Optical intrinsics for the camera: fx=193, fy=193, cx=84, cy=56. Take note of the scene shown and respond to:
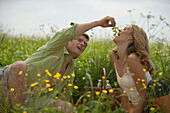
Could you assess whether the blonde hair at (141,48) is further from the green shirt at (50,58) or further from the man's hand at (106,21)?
the green shirt at (50,58)

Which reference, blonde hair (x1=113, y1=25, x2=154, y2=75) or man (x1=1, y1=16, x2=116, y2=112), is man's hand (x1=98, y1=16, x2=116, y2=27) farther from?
blonde hair (x1=113, y1=25, x2=154, y2=75)

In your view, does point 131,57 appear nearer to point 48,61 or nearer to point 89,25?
point 89,25

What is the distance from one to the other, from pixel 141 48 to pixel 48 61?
1.39 metres

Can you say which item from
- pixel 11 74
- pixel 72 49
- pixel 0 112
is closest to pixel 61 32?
pixel 72 49

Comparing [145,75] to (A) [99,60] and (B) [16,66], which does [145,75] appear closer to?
(A) [99,60]

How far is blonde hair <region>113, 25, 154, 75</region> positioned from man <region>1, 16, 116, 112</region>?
592 mm

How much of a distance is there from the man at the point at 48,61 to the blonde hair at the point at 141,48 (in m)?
0.59

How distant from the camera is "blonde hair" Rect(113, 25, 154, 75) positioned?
2.82 metres

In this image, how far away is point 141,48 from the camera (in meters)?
2.88

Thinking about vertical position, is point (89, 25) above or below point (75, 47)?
above

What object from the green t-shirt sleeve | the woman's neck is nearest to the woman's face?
the woman's neck

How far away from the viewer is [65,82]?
278cm

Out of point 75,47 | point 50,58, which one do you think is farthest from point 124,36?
point 50,58

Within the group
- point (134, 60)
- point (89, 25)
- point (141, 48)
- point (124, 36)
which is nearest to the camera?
point (89, 25)
